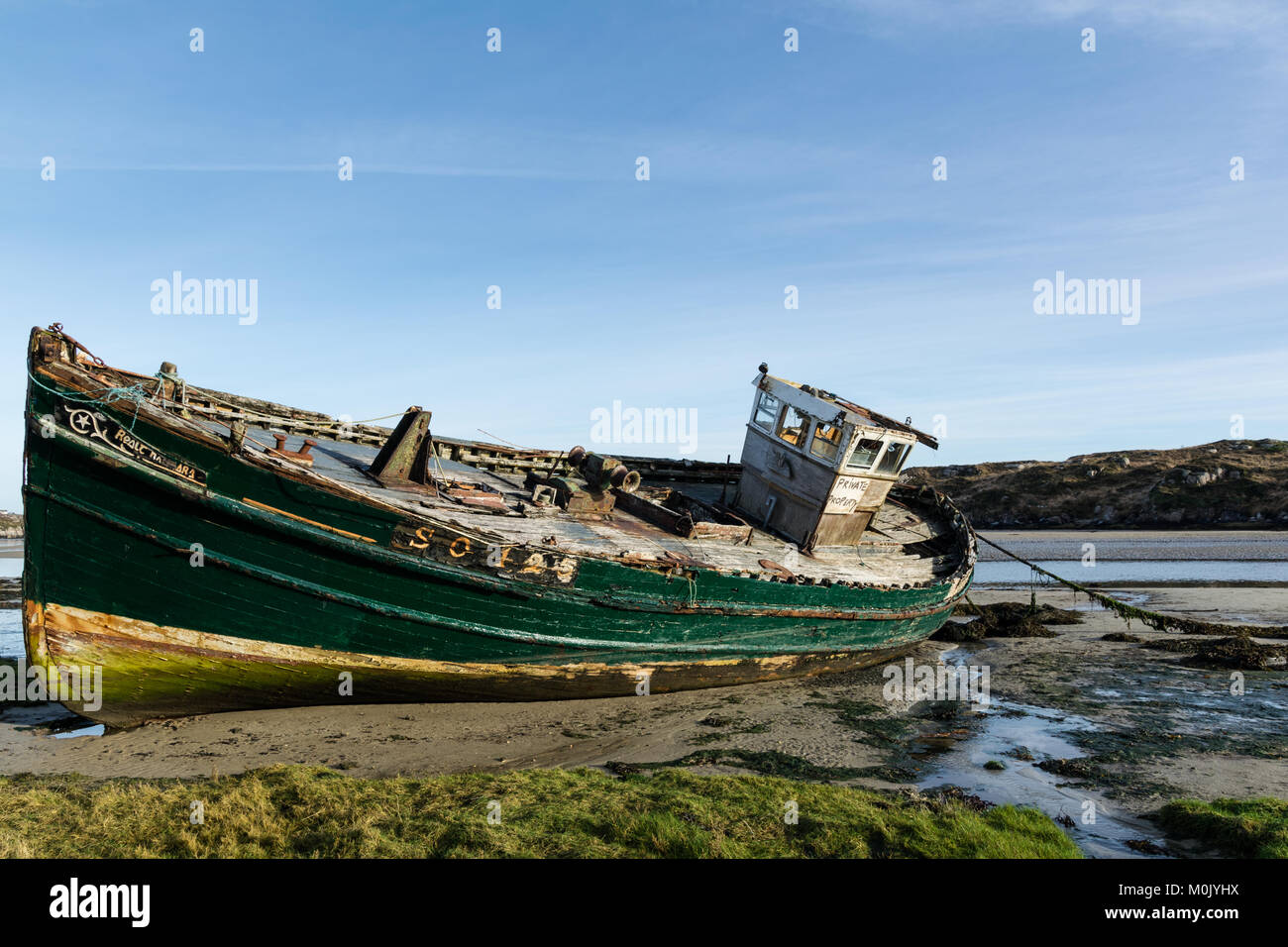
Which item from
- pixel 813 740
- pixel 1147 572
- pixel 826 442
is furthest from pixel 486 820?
pixel 1147 572

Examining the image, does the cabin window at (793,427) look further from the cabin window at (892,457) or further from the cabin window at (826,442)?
the cabin window at (892,457)

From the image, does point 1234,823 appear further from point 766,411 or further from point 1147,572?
point 1147,572

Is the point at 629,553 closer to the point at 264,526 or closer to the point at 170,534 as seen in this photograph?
the point at 264,526

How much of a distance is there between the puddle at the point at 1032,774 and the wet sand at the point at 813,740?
1.3 inches

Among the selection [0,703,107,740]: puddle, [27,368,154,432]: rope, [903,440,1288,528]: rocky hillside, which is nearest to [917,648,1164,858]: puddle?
[27,368,154,432]: rope

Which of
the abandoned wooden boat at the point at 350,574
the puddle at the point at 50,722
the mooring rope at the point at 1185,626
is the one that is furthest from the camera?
the mooring rope at the point at 1185,626

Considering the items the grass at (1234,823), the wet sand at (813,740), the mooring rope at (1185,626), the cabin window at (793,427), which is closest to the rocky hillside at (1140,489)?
the mooring rope at (1185,626)

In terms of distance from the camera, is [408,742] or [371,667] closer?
[408,742]

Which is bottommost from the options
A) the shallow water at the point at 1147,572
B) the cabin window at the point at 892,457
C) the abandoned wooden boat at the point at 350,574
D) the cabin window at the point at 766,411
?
the shallow water at the point at 1147,572

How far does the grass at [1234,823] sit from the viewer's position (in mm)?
6473

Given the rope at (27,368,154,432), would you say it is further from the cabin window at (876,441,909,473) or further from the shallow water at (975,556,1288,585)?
the shallow water at (975,556,1288,585)
